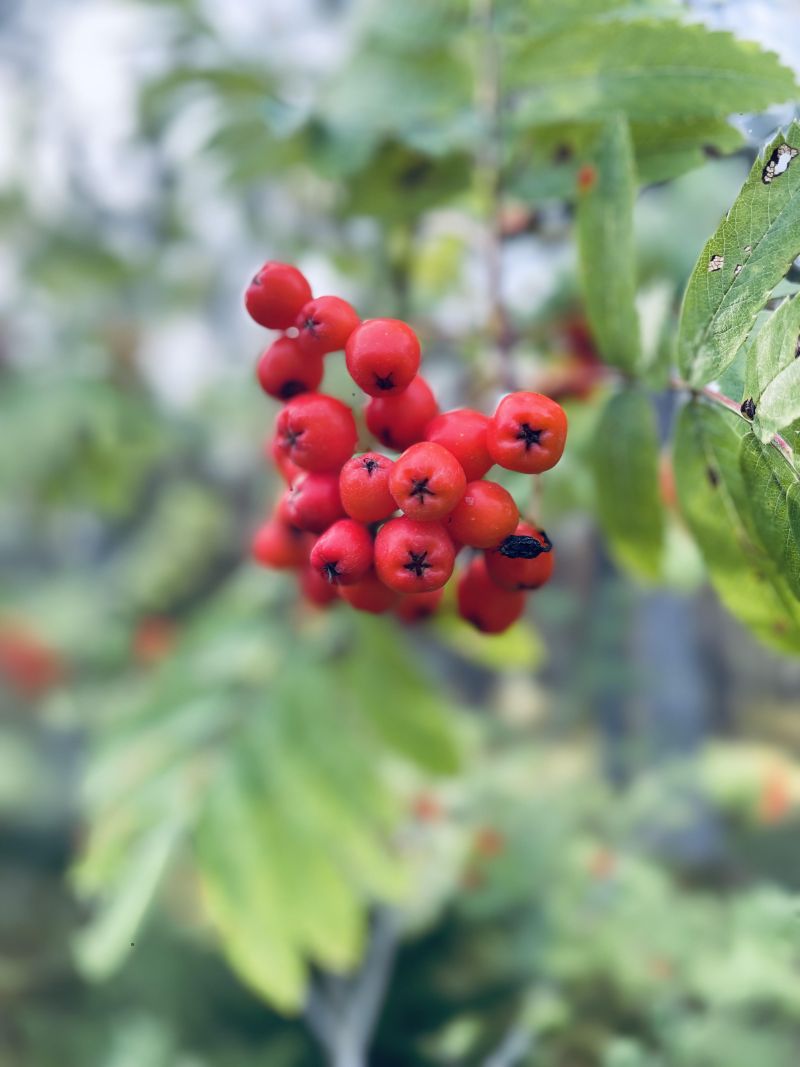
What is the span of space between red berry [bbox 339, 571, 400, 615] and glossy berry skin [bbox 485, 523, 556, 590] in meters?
0.08

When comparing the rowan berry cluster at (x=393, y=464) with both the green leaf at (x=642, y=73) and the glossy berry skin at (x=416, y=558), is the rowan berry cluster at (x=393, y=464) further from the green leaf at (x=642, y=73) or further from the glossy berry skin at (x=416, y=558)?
the green leaf at (x=642, y=73)

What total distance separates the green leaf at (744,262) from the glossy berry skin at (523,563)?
0.58 ft

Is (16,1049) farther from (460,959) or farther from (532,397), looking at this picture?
(532,397)

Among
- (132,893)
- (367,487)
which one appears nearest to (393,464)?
(367,487)

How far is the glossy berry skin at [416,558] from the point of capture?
0.57 meters

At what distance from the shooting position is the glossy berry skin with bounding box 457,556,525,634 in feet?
2.30

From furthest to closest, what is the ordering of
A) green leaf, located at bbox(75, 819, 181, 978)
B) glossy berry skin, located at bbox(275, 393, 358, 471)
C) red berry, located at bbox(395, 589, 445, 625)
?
green leaf, located at bbox(75, 819, 181, 978) < red berry, located at bbox(395, 589, 445, 625) < glossy berry skin, located at bbox(275, 393, 358, 471)

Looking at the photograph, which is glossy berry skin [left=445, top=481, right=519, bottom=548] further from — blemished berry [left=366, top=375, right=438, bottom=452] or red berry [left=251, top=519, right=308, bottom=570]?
red berry [left=251, top=519, right=308, bottom=570]

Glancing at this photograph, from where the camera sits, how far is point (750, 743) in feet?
5.09

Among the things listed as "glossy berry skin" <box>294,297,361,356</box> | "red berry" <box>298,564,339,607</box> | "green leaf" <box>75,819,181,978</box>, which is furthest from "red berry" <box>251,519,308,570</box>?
"green leaf" <box>75,819,181,978</box>

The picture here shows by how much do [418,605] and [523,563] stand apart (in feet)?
0.68

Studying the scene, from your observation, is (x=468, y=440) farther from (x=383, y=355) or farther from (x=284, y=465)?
(x=284, y=465)

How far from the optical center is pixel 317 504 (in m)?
0.65

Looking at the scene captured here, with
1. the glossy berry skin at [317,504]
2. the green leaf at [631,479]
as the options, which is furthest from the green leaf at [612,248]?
the glossy berry skin at [317,504]
